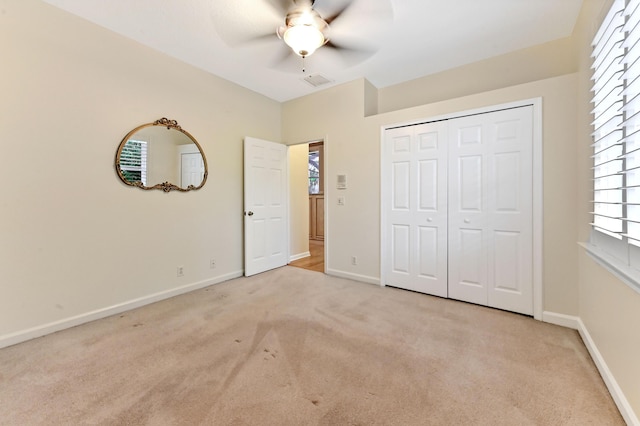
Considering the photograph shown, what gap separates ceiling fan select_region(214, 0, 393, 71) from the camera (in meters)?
2.04

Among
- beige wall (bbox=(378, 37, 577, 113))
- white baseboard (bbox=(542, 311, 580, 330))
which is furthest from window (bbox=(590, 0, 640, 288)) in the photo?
beige wall (bbox=(378, 37, 577, 113))

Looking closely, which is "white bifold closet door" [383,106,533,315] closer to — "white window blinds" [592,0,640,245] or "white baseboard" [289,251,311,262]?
"white window blinds" [592,0,640,245]

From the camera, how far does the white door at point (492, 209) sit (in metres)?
2.61

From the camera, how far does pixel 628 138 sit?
144 centimetres

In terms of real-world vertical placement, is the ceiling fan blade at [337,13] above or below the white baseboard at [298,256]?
above

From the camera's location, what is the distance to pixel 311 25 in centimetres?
206

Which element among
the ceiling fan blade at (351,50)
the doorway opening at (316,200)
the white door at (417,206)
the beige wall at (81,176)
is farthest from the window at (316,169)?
the ceiling fan blade at (351,50)

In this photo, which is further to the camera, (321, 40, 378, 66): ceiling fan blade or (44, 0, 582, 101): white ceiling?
(321, 40, 378, 66): ceiling fan blade

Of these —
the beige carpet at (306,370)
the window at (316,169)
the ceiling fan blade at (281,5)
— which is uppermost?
the ceiling fan blade at (281,5)

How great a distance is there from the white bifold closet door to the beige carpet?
1.25 ft

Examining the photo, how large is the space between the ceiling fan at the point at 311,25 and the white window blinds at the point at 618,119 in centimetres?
142

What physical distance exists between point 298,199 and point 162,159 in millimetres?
2530

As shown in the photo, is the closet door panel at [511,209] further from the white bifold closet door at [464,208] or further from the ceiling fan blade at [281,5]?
the ceiling fan blade at [281,5]

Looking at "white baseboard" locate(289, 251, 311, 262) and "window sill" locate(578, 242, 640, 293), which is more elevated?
"window sill" locate(578, 242, 640, 293)
